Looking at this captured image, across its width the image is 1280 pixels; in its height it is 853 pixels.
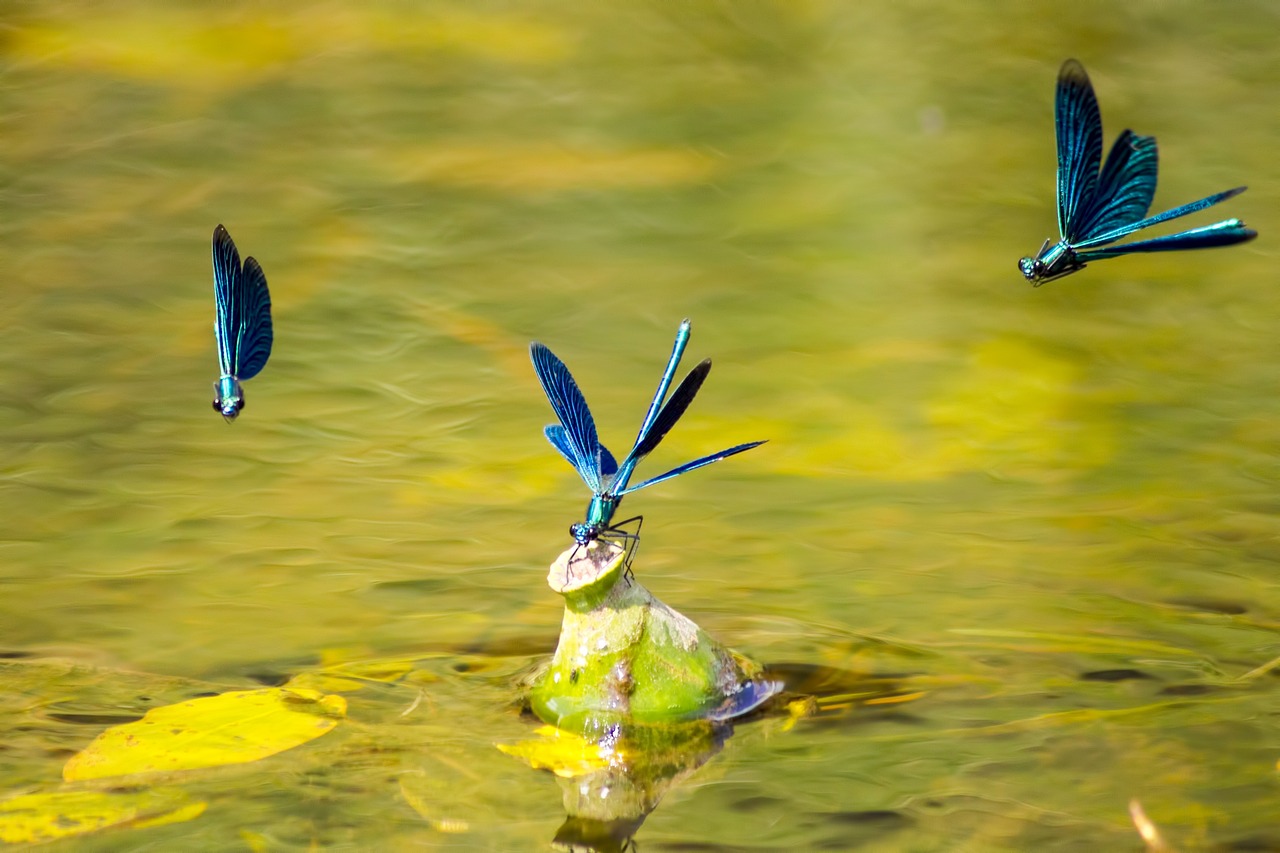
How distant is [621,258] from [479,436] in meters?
1.74

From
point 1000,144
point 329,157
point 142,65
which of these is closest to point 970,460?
point 1000,144

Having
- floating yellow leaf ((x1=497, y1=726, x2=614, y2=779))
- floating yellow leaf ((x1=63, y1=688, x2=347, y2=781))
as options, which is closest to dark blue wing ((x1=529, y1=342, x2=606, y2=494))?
floating yellow leaf ((x1=497, y1=726, x2=614, y2=779))

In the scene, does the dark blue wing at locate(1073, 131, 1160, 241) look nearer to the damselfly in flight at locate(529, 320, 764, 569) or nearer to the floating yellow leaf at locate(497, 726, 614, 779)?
the damselfly in flight at locate(529, 320, 764, 569)

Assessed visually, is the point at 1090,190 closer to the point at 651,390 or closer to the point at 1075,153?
the point at 1075,153

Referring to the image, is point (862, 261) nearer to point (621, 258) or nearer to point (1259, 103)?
point (621, 258)

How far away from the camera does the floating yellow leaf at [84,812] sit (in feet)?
9.40

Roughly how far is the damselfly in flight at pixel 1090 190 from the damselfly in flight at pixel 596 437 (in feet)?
2.60

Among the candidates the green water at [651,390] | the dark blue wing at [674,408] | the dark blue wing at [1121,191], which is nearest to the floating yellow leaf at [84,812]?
the green water at [651,390]

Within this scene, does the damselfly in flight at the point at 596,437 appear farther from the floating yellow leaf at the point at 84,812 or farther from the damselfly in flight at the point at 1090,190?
the floating yellow leaf at the point at 84,812

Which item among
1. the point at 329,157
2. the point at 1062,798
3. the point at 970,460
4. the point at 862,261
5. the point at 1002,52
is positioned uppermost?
the point at 1002,52

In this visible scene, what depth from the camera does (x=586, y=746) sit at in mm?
3223

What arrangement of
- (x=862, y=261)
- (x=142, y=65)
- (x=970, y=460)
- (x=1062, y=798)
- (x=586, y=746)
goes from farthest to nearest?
(x=142, y=65) < (x=862, y=261) < (x=970, y=460) < (x=586, y=746) < (x=1062, y=798)

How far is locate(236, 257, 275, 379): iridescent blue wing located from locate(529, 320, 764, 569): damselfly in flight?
560 mm

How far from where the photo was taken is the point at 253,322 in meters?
3.09
